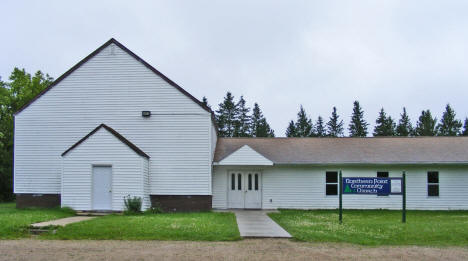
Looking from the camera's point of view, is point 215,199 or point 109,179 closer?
point 109,179

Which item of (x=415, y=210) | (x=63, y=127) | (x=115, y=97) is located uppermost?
(x=115, y=97)

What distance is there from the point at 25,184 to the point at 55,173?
1.50 metres

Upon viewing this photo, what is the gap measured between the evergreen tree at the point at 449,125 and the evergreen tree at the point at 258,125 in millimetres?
28330

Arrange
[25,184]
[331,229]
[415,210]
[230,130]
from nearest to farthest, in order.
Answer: [331,229] → [25,184] → [415,210] → [230,130]

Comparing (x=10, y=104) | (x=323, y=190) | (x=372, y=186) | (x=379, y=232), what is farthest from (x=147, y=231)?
(x=10, y=104)

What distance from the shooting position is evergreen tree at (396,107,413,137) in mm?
74250

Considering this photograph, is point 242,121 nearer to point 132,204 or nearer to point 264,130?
point 264,130

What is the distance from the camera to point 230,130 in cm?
7019

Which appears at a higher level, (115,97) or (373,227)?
(115,97)

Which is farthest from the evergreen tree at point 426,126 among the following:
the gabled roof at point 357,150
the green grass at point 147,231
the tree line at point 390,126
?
the green grass at point 147,231

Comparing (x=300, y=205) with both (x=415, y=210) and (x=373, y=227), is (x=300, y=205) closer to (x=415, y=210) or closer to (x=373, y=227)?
(x=415, y=210)

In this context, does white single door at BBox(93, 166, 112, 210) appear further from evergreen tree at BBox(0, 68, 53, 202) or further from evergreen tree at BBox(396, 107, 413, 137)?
evergreen tree at BBox(396, 107, 413, 137)

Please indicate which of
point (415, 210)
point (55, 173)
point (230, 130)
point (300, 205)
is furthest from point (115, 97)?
point (230, 130)

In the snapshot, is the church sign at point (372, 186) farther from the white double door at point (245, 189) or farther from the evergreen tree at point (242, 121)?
the evergreen tree at point (242, 121)
